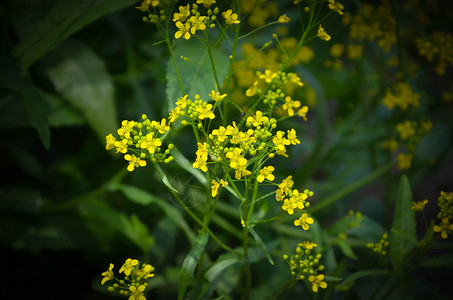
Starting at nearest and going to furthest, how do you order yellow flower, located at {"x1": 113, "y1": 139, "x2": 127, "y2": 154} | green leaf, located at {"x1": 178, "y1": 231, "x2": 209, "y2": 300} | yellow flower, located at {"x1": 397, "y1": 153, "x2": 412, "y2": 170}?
yellow flower, located at {"x1": 113, "y1": 139, "x2": 127, "y2": 154} → green leaf, located at {"x1": 178, "y1": 231, "x2": 209, "y2": 300} → yellow flower, located at {"x1": 397, "y1": 153, "x2": 412, "y2": 170}

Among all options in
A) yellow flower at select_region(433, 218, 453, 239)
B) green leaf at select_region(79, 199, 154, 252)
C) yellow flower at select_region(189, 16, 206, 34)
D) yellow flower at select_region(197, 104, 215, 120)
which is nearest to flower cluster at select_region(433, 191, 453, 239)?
yellow flower at select_region(433, 218, 453, 239)

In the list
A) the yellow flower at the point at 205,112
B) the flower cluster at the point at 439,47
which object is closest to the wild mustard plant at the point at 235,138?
the yellow flower at the point at 205,112

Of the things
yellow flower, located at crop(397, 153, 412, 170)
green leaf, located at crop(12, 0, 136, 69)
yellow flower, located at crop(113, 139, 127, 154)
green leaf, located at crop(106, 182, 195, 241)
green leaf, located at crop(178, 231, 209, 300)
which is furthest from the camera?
yellow flower, located at crop(397, 153, 412, 170)

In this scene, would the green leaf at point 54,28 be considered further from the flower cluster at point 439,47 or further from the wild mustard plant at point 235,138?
the flower cluster at point 439,47

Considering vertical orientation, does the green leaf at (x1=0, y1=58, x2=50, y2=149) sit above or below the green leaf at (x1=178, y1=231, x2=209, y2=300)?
above

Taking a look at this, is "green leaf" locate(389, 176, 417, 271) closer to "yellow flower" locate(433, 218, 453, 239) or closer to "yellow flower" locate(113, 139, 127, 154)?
"yellow flower" locate(433, 218, 453, 239)

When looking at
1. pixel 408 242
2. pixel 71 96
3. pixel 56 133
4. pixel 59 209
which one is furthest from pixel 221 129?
pixel 56 133
